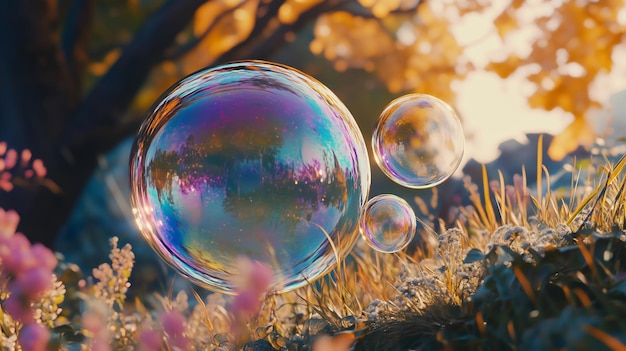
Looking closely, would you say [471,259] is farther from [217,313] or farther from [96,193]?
[96,193]

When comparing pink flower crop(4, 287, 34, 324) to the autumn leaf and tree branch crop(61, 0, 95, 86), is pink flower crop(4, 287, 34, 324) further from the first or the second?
tree branch crop(61, 0, 95, 86)

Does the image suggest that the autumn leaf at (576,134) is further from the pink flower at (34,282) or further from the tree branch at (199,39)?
the pink flower at (34,282)

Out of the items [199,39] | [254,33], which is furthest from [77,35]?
[254,33]

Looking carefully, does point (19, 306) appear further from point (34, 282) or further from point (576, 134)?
point (576, 134)

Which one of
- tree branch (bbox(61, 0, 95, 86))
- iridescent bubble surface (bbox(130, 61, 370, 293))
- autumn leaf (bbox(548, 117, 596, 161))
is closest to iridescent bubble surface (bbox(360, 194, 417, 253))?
iridescent bubble surface (bbox(130, 61, 370, 293))

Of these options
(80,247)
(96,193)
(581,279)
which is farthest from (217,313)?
(96,193)

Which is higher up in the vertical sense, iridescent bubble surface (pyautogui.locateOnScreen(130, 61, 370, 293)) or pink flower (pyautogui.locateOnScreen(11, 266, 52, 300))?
iridescent bubble surface (pyautogui.locateOnScreen(130, 61, 370, 293))
